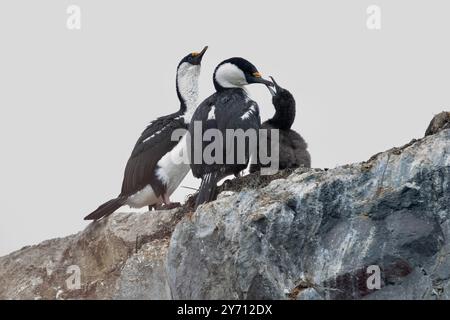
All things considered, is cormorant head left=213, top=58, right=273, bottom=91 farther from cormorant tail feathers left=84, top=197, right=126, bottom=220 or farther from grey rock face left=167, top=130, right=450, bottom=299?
grey rock face left=167, top=130, right=450, bottom=299

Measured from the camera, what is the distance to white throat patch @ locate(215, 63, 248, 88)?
17.0 meters

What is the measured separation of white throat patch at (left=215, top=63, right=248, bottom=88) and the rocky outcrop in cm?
361

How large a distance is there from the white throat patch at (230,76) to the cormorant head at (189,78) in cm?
156

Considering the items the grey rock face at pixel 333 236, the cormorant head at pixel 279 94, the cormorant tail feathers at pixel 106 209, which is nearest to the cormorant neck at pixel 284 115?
the cormorant head at pixel 279 94

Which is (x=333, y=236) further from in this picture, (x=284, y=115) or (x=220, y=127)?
(x=284, y=115)

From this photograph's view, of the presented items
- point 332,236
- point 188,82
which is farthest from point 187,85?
point 332,236

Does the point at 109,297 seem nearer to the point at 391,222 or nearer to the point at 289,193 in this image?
the point at 289,193

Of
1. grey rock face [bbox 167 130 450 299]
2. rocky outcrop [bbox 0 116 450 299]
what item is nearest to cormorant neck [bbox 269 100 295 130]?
rocky outcrop [bbox 0 116 450 299]

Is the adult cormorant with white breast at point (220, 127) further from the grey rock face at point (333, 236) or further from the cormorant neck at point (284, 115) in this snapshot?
the grey rock face at point (333, 236)

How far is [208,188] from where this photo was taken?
15234 mm

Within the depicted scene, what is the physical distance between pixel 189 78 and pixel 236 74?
2.02 metres
